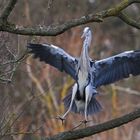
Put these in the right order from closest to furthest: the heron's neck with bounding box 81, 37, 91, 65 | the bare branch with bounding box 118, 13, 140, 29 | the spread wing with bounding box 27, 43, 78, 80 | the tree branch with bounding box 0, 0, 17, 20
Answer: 1. the tree branch with bounding box 0, 0, 17, 20
2. the bare branch with bounding box 118, 13, 140, 29
3. the heron's neck with bounding box 81, 37, 91, 65
4. the spread wing with bounding box 27, 43, 78, 80

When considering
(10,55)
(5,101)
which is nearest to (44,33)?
(10,55)

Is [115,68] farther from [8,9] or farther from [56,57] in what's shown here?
[8,9]

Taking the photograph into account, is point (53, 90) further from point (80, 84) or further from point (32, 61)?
point (80, 84)

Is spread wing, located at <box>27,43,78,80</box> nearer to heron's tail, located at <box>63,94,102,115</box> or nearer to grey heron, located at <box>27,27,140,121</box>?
grey heron, located at <box>27,27,140,121</box>

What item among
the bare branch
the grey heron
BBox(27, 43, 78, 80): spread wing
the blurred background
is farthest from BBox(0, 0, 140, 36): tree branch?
BBox(27, 43, 78, 80): spread wing

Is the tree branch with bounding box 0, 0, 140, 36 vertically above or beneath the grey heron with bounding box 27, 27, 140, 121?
above

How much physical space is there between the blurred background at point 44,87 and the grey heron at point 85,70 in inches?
15.5

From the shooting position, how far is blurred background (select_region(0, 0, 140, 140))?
5949 mm

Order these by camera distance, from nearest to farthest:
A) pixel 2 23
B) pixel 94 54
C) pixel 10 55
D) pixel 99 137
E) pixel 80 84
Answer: pixel 2 23 → pixel 10 55 → pixel 80 84 → pixel 99 137 → pixel 94 54

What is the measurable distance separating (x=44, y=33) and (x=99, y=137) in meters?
5.35

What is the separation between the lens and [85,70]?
7625 millimetres

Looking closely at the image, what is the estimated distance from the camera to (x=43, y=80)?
1326 centimetres

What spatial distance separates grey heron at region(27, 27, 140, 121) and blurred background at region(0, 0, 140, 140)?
1.29ft

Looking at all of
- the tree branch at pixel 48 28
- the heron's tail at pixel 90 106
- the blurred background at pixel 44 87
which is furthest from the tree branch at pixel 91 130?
the heron's tail at pixel 90 106
